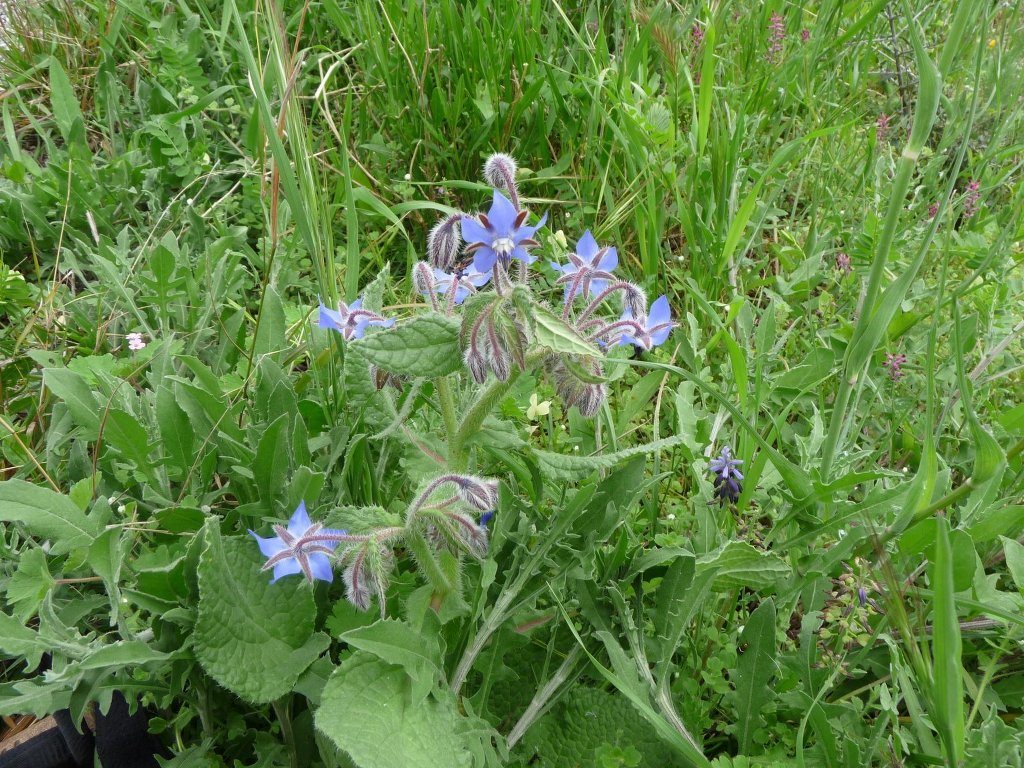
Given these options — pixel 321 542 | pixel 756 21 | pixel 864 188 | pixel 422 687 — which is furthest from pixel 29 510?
pixel 756 21

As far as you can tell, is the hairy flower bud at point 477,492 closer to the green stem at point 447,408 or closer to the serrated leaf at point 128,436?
the green stem at point 447,408

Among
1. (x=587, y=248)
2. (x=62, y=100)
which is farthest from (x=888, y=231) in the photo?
(x=62, y=100)

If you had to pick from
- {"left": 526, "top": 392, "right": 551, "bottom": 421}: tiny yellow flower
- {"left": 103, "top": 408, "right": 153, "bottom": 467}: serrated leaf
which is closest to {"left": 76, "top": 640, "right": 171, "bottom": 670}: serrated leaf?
{"left": 103, "top": 408, "right": 153, "bottom": 467}: serrated leaf

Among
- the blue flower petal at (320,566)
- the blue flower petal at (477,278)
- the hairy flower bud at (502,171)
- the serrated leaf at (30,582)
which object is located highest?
the hairy flower bud at (502,171)

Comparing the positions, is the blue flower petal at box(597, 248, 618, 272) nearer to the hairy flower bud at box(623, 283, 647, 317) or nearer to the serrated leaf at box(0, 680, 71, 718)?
the hairy flower bud at box(623, 283, 647, 317)

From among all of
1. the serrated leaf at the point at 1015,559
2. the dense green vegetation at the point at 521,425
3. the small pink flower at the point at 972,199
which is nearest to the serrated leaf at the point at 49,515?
the dense green vegetation at the point at 521,425

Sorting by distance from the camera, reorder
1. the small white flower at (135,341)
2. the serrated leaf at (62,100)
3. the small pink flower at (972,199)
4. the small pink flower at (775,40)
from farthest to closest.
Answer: the small pink flower at (775,40), the serrated leaf at (62,100), the small pink flower at (972,199), the small white flower at (135,341)
